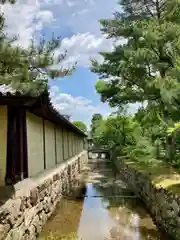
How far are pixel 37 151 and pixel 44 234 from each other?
8.08ft

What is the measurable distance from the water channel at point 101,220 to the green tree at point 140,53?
4.13 m

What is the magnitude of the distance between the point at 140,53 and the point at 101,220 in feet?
24.9

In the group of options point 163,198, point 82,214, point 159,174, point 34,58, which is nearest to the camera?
point 163,198

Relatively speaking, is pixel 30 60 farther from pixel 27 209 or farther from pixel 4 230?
pixel 4 230

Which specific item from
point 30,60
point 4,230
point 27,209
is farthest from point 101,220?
point 30,60

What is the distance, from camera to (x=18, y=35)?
8.50 meters

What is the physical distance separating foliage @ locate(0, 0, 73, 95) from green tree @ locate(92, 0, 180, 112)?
4.15 metres

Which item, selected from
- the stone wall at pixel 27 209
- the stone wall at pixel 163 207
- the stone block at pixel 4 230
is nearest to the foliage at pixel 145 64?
the stone wall at pixel 163 207

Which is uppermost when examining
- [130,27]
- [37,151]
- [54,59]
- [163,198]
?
[130,27]

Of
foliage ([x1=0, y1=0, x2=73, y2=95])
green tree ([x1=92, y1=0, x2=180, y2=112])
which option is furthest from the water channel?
green tree ([x1=92, y1=0, x2=180, y2=112])

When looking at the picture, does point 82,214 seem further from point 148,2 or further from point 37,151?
point 148,2

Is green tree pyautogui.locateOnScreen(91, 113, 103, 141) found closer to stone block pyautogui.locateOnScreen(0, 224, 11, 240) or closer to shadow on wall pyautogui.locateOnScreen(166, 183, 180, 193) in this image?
shadow on wall pyautogui.locateOnScreen(166, 183, 180, 193)

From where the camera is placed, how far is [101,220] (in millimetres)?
8719

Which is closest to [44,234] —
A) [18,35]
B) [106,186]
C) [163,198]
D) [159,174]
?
[163,198]
